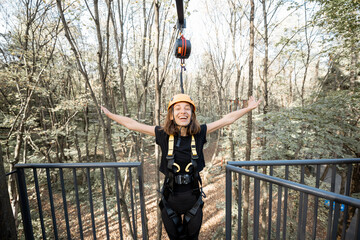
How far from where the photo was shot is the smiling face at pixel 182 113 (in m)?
2.06

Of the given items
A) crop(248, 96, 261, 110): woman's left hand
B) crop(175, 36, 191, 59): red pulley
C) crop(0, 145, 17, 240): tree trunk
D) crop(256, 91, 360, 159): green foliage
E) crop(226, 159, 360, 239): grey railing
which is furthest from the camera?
crop(256, 91, 360, 159): green foliage

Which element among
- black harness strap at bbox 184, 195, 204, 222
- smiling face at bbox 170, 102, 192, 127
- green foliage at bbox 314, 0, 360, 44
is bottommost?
black harness strap at bbox 184, 195, 204, 222

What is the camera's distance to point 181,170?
6.60 feet

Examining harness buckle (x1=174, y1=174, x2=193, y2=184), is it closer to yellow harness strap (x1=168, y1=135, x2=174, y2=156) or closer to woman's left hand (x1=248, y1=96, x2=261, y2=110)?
yellow harness strap (x1=168, y1=135, x2=174, y2=156)

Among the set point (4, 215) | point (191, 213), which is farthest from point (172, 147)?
point (4, 215)

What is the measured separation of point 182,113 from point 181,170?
0.72 meters

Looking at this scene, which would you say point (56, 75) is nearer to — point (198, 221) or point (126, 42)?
point (126, 42)

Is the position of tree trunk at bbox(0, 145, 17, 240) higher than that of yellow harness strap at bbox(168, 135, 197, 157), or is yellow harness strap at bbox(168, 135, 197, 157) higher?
yellow harness strap at bbox(168, 135, 197, 157)

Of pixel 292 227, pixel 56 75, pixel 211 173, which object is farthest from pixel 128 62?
pixel 292 227

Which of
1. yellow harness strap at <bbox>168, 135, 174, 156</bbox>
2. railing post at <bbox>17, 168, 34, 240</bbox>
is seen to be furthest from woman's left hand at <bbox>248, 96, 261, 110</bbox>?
railing post at <bbox>17, 168, 34, 240</bbox>

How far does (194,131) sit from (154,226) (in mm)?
10762

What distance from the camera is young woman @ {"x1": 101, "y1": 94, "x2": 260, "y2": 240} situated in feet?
6.52

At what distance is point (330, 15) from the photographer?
578cm

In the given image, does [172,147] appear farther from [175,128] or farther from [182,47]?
[182,47]
